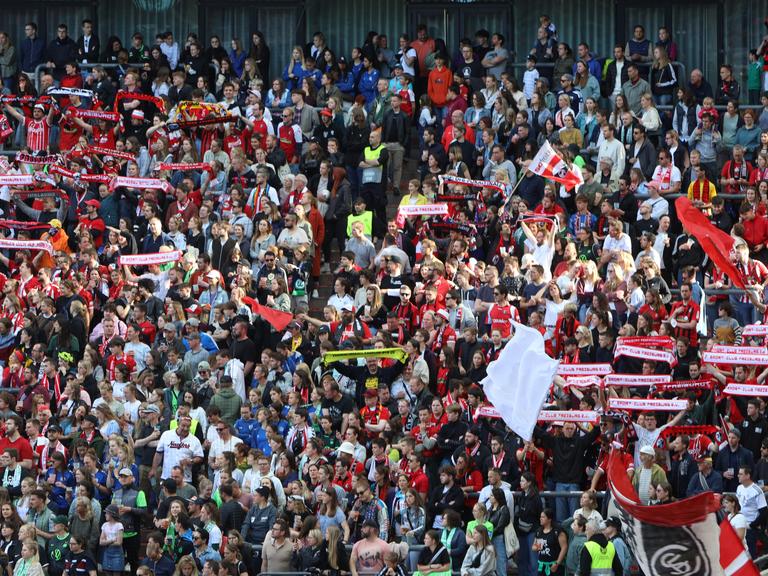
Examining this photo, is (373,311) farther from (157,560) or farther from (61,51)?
(61,51)

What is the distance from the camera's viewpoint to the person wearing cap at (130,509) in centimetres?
2370

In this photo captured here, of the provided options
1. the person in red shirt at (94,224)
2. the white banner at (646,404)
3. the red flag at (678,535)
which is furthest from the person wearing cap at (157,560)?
the red flag at (678,535)

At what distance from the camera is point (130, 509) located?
2369 centimetres

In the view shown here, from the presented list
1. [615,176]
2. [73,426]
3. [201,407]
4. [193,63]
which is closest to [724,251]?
[615,176]

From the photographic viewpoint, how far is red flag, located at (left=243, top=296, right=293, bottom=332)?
26.3 m

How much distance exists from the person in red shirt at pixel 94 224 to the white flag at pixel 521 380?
7.79m

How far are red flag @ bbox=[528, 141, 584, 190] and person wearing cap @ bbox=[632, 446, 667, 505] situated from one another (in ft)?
21.7

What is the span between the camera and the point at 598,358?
80.6ft

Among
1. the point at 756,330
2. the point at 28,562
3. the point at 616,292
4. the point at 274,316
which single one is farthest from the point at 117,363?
the point at 756,330

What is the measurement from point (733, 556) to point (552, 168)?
1316 cm

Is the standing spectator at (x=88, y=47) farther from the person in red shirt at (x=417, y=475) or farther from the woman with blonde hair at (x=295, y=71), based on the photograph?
the person in red shirt at (x=417, y=475)

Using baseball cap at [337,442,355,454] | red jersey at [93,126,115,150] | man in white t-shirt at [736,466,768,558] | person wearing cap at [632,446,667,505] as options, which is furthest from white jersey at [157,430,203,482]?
red jersey at [93,126,115,150]

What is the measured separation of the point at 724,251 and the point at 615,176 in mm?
4775

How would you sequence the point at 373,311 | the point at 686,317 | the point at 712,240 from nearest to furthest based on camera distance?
1. the point at 712,240
2. the point at 686,317
3. the point at 373,311
